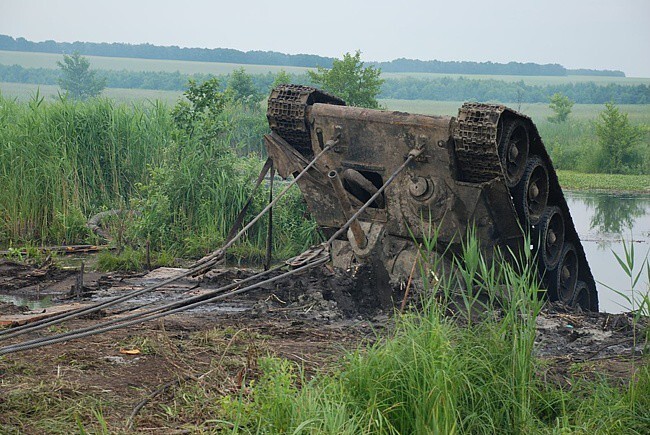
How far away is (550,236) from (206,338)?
3742mm

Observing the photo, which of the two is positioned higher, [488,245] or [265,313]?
[488,245]

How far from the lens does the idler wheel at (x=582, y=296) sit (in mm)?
10180

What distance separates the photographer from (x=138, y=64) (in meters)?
87.3

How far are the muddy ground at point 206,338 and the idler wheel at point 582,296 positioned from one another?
99 centimetres

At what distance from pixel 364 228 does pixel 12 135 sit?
6508mm

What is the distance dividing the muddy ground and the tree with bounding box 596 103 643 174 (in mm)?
16058

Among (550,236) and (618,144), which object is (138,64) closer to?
(618,144)

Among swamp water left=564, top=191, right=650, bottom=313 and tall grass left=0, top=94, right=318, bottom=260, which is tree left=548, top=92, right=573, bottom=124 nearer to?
swamp water left=564, top=191, right=650, bottom=313

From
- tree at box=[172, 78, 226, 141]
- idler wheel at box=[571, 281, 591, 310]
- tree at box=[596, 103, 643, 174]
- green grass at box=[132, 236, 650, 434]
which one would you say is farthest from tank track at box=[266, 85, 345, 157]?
tree at box=[596, 103, 643, 174]

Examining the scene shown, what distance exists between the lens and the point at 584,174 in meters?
23.9

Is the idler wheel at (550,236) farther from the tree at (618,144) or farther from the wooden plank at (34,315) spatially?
the tree at (618,144)

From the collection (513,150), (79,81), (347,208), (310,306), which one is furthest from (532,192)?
(79,81)

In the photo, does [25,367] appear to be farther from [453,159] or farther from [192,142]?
[192,142]

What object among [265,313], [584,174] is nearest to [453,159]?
[265,313]
